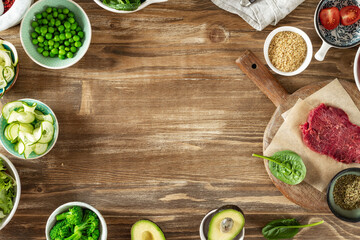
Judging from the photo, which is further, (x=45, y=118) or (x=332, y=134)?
(x=332, y=134)

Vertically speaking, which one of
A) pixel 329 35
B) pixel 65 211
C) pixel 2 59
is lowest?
pixel 65 211

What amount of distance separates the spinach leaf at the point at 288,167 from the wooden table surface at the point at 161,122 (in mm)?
100

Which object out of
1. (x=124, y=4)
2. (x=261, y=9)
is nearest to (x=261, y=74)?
(x=261, y=9)

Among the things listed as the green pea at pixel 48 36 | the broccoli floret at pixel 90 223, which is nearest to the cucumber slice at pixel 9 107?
the green pea at pixel 48 36

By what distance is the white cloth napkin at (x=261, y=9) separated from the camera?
184 centimetres

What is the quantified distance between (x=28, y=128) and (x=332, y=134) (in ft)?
4.83

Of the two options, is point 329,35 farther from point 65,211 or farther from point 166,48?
point 65,211

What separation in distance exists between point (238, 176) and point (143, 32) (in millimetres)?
885

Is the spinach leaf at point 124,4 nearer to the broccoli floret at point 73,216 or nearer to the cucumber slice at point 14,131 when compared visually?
the cucumber slice at point 14,131

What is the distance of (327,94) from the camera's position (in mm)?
1878

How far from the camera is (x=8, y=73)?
5.68 ft

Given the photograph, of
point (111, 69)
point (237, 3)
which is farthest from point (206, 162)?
point (237, 3)

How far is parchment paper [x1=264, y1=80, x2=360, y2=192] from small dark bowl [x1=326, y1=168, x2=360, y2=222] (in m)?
0.07

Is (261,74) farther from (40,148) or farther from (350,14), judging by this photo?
(40,148)
